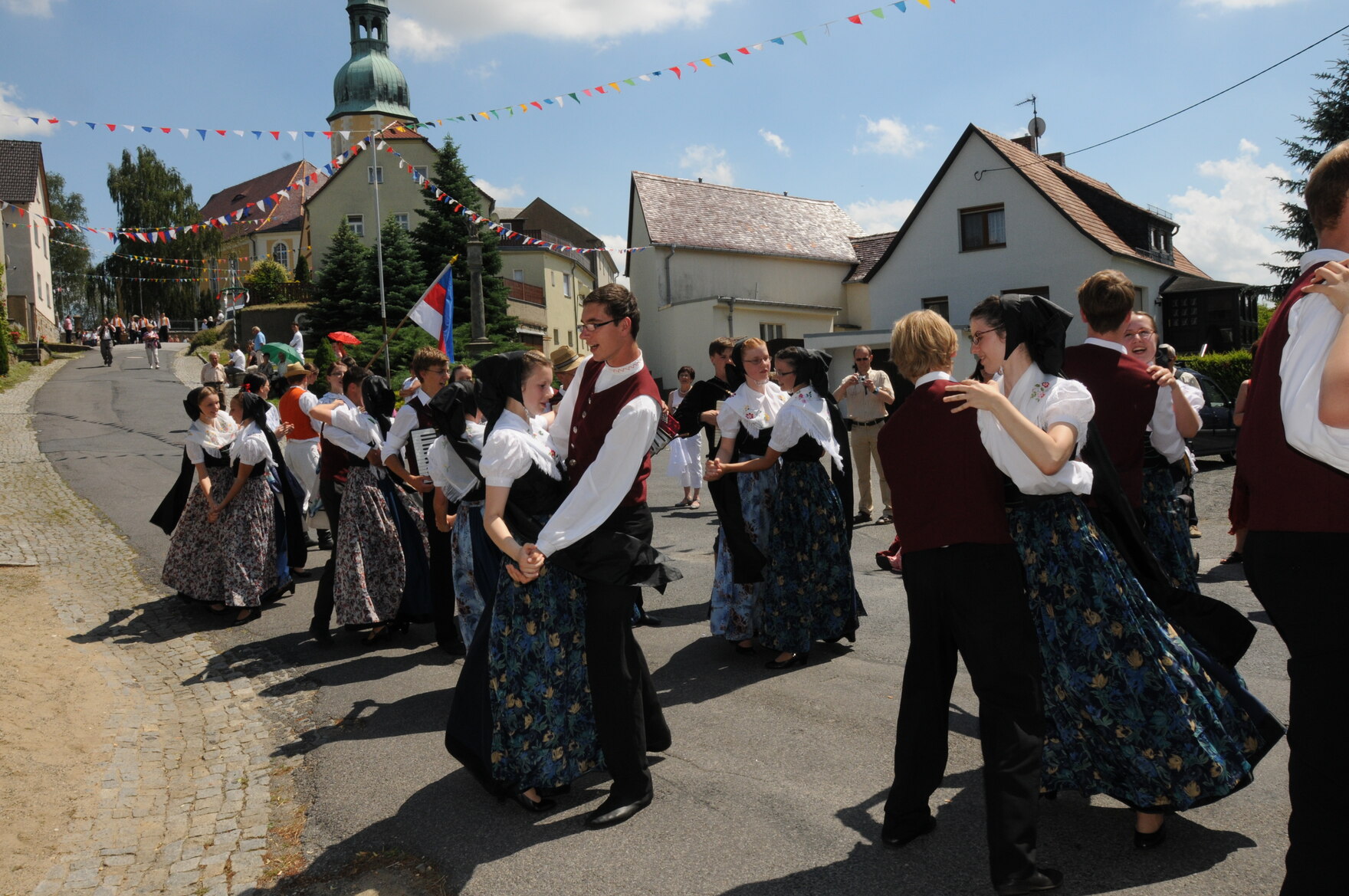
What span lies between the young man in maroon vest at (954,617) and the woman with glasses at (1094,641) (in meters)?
0.14

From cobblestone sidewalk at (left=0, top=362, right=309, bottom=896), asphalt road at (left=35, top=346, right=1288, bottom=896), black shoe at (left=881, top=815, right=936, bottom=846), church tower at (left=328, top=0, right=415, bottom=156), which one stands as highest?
church tower at (left=328, top=0, right=415, bottom=156)

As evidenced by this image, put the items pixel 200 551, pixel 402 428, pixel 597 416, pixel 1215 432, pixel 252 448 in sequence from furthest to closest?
1. pixel 1215 432
2. pixel 200 551
3. pixel 252 448
4. pixel 402 428
5. pixel 597 416

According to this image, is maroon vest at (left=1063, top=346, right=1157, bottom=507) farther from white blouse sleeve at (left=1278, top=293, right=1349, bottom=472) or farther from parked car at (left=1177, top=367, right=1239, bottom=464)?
parked car at (left=1177, top=367, right=1239, bottom=464)

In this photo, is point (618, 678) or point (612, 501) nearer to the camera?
point (612, 501)

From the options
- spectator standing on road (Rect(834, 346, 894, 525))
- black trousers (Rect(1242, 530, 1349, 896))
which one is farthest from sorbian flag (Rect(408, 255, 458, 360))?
black trousers (Rect(1242, 530, 1349, 896))

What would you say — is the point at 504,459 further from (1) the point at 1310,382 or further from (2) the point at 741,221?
(2) the point at 741,221

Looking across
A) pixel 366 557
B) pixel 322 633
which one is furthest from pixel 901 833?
pixel 322 633

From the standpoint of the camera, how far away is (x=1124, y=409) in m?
4.27

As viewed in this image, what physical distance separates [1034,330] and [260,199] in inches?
3368

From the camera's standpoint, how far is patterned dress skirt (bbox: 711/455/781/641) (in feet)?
19.8

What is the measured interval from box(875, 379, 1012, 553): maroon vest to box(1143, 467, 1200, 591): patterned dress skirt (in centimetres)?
184

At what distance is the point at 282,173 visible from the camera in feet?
273

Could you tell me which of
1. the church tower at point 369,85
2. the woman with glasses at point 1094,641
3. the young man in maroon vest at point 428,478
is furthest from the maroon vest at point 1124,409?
the church tower at point 369,85

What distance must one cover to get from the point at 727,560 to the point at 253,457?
4.06 metres
